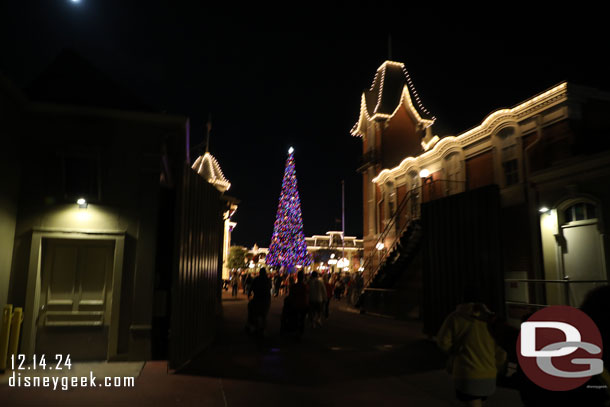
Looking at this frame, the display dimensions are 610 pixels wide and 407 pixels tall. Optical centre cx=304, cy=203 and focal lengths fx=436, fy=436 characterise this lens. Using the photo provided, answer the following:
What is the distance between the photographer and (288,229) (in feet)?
183

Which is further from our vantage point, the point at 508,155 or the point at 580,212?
the point at 508,155

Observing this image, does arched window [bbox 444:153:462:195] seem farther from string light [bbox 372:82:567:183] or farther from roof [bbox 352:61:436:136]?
roof [bbox 352:61:436:136]

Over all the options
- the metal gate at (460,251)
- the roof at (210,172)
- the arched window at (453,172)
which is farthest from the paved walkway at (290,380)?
the roof at (210,172)

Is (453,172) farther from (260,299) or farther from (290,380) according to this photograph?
(290,380)

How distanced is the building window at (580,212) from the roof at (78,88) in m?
12.3

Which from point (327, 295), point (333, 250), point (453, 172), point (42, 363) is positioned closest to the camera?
point (42, 363)

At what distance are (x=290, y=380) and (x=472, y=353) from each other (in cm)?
425

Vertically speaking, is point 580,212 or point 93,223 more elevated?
point 580,212

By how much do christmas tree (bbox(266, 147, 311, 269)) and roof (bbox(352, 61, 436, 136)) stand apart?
2298cm

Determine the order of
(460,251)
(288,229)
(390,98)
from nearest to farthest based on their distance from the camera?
(460,251)
(390,98)
(288,229)

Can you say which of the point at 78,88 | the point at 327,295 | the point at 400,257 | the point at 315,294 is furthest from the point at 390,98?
the point at 78,88

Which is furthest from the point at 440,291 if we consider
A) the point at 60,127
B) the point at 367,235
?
the point at 367,235

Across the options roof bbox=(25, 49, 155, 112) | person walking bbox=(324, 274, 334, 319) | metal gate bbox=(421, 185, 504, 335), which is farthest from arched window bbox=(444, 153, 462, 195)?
roof bbox=(25, 49, 155, 112)

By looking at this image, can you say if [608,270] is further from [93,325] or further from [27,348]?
[27,348]
